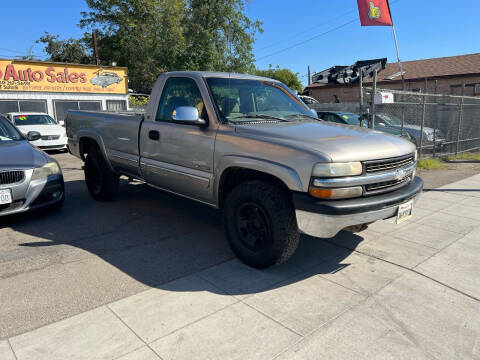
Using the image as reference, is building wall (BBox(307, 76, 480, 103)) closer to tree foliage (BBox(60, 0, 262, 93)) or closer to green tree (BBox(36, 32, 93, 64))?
tree foliage (BBox(60, 0, 262, 93))

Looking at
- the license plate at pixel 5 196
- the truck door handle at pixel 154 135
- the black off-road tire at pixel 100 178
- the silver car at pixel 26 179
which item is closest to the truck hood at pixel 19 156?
the silver car at pixel 26 179

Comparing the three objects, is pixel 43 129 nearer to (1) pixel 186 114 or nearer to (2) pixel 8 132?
(2) pixel 8 132

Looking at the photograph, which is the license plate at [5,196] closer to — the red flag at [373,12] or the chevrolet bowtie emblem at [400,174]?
the chevrolet bowtie emblem at [400,174]

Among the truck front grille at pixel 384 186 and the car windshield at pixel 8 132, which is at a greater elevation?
the car windshield at pixel 8 132

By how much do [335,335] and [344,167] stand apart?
4.14ft

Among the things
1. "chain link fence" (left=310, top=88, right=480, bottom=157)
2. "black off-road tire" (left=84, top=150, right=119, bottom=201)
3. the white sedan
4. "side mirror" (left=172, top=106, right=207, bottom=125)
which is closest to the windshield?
"chain link fence" (left=310, top=88, right=480, bottom=157)

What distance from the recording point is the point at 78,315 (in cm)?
274

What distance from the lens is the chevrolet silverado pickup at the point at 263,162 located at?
2.97 metres

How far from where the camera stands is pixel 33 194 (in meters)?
4.67

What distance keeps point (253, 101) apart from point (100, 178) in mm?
2966

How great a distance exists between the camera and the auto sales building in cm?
1828

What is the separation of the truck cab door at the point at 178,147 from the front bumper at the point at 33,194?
1.34 metres

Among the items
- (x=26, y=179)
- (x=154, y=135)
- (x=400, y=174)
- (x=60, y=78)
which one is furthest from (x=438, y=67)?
(x=26, y=179)

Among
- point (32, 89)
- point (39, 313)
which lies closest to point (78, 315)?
point (39, 313)
